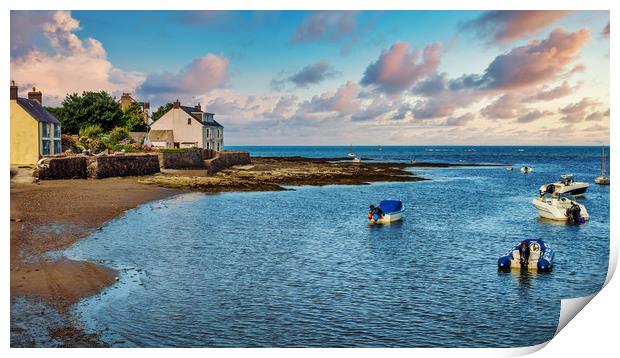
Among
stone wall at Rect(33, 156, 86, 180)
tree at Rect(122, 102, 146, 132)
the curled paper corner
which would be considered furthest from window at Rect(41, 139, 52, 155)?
the curled paper corner

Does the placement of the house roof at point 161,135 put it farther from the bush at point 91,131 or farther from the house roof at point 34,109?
the house roof at point 34,109

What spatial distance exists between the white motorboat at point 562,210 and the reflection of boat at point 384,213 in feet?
31.7

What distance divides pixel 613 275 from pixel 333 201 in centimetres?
2706

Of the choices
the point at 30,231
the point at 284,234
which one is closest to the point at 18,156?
the point at 30,231

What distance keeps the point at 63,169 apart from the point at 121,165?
25.2 ft

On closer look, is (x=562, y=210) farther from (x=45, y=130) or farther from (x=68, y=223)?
(x=45, y=130)

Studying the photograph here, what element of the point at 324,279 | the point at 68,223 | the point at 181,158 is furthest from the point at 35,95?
the point at 324,279

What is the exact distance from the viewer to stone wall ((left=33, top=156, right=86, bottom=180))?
39812mm

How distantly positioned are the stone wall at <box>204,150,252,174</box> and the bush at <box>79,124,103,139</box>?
42.1 feet

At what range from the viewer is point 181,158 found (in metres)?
64.9

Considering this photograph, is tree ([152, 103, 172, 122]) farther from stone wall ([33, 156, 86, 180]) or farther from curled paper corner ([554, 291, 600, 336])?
curled paper corner ([554, 291, 600, 336])

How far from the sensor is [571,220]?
35.3 m

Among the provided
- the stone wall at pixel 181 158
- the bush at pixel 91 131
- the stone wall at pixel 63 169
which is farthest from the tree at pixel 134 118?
the stone wall at pixel 63 169

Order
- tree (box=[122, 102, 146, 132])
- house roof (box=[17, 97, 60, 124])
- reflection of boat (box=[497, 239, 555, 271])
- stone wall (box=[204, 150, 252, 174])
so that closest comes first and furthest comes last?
reflection of boat (box=[497, 239, 555, 271])
house roof (box=[17, 97, 60, 124])
stone wall (box=[204, 150, 252, 174])
tree (box=[122, 102, 146, 132])
